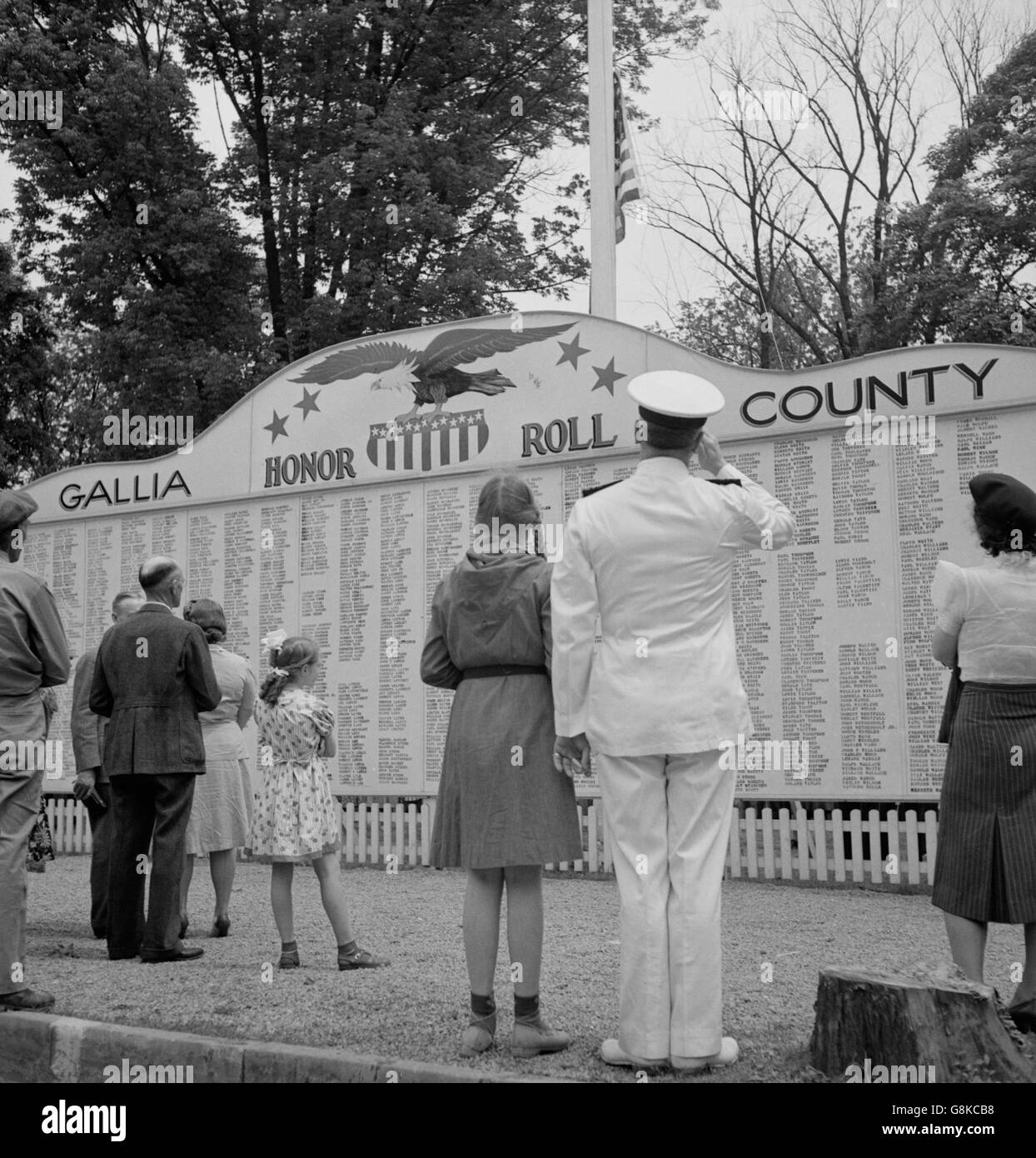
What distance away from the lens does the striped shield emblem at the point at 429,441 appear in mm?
10656

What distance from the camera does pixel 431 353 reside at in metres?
10.9

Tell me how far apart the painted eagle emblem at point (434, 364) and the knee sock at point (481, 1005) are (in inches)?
272

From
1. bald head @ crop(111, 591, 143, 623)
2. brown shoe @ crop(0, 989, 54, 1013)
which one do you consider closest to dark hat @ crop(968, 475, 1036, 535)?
brown shoe @ crop(0, 989, 54, 1013)

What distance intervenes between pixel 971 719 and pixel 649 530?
1490mm

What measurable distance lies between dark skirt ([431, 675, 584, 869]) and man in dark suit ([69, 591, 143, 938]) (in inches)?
126

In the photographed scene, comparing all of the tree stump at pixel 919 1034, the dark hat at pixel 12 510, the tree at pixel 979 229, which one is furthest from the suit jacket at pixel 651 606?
the tree at pixel 979 229

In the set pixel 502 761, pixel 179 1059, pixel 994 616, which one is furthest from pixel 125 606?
pixel 994 616

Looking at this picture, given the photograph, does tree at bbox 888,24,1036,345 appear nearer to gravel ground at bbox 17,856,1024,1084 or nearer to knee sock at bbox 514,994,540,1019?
gravel ground at bbox 17,856,1024,1084

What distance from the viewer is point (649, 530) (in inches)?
161

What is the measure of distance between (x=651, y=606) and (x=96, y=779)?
4474 millimetres

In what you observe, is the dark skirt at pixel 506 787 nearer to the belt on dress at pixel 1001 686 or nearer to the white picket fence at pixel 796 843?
the belt on dress at pixel 1001 686
